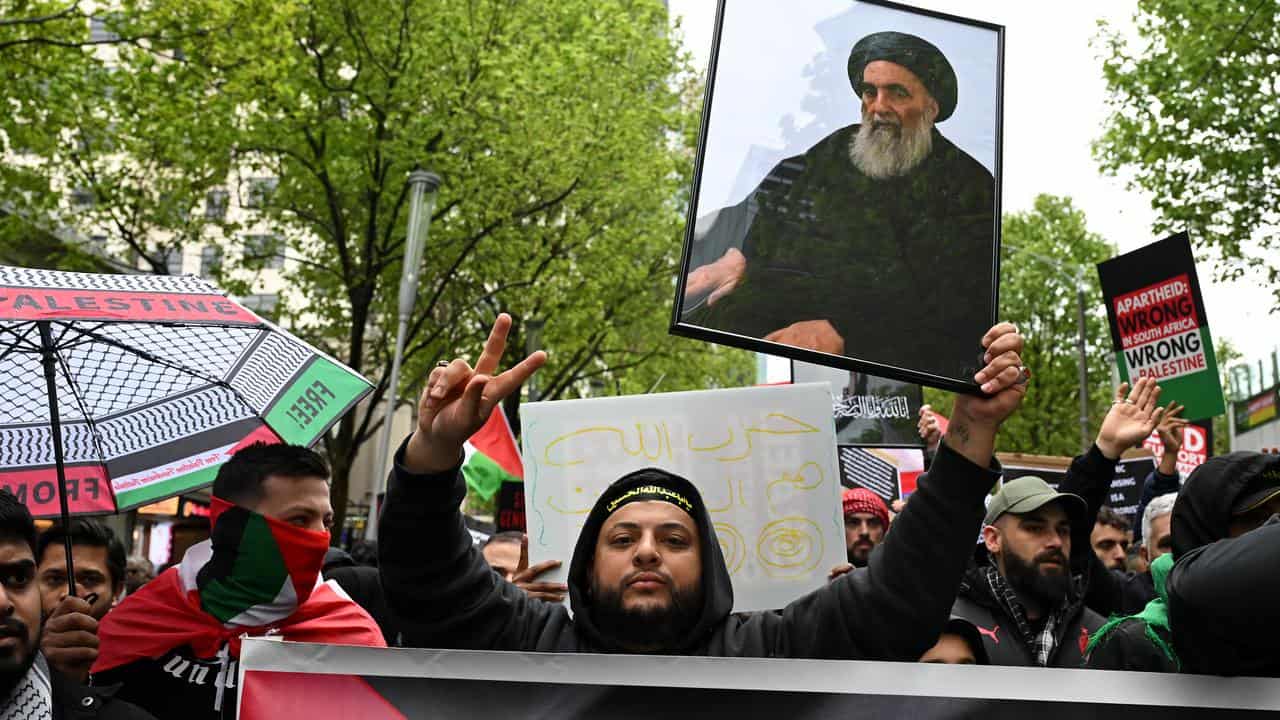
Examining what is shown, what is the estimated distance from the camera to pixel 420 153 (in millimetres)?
16484

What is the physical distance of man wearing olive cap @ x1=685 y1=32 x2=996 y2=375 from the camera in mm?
2367

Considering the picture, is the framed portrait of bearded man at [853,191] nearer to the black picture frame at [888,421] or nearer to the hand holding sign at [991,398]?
the hand holding sign at [991,398]

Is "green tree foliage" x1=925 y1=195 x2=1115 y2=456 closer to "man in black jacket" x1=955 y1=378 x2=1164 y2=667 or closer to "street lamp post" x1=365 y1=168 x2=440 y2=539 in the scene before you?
"street lamp post" x1=365 y1=168 x2=440 y2=539

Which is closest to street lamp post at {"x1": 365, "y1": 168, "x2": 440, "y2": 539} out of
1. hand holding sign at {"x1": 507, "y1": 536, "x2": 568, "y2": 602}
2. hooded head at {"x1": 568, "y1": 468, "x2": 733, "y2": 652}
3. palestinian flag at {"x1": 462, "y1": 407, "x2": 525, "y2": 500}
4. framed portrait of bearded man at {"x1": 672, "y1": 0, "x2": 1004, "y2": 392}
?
palestinian flag at {"x1": 462, "y1": 407, "x2": 525, "y2": 500}

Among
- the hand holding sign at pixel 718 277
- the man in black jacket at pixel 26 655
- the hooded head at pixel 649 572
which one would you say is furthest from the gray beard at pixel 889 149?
the man in black jacket at pixel 26 655

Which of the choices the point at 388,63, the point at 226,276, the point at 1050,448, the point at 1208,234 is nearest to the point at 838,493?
the point at 1208,234

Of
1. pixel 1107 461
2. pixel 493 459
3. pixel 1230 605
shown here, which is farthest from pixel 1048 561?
pixel 493 459

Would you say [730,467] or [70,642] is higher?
[730,467]

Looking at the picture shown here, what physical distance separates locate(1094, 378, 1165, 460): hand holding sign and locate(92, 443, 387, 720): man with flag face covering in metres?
2.68

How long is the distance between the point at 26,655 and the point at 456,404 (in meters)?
1.01

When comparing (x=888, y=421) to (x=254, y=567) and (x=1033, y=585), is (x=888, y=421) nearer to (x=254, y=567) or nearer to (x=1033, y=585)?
(x=1033, y=585)

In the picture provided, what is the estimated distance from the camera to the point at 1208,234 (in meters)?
14.6

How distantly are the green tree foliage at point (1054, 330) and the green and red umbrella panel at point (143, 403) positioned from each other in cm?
3308

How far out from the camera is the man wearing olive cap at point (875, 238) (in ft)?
7.77
